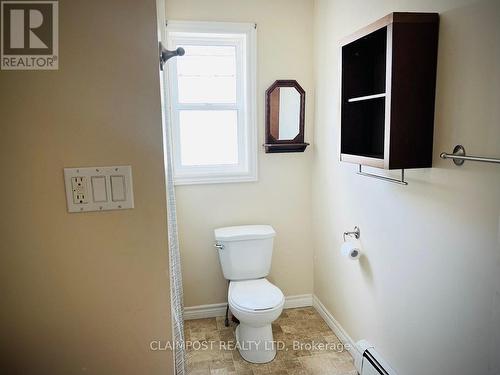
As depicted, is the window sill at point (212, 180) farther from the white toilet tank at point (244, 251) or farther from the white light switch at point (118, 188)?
the white light switch at point (118, 188)

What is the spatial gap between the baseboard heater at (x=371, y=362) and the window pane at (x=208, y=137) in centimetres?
160

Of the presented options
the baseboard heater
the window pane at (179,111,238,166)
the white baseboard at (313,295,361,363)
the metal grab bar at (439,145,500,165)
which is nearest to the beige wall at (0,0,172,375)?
the metal grab bar at (439,145,500,165)

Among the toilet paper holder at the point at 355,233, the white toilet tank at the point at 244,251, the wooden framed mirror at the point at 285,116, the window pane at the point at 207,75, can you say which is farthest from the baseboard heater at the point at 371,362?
the window pane at the point at 207,75

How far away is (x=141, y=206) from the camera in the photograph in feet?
3.76

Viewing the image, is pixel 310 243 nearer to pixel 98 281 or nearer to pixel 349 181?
pixel 349 181

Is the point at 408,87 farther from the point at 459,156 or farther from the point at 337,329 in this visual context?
the point at 337,329

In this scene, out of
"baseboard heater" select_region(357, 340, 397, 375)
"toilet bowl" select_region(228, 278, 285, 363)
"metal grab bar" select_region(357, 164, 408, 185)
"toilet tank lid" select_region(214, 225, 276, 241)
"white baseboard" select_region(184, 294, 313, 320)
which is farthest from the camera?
"white baseboard" select_region(184, 294, 313, 320)

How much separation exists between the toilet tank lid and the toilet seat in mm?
332

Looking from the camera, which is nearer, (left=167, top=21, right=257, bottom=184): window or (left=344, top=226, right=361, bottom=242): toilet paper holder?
(left=344, top=226, right=361, bottom=242): toilet paper holder

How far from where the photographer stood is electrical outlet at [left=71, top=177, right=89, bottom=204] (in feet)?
3.58

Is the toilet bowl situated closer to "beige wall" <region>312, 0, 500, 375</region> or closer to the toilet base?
the toilet base

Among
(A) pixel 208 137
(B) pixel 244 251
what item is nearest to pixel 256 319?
(B) pixel 244 251

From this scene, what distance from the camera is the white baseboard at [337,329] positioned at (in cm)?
221

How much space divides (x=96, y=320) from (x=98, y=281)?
135mm
